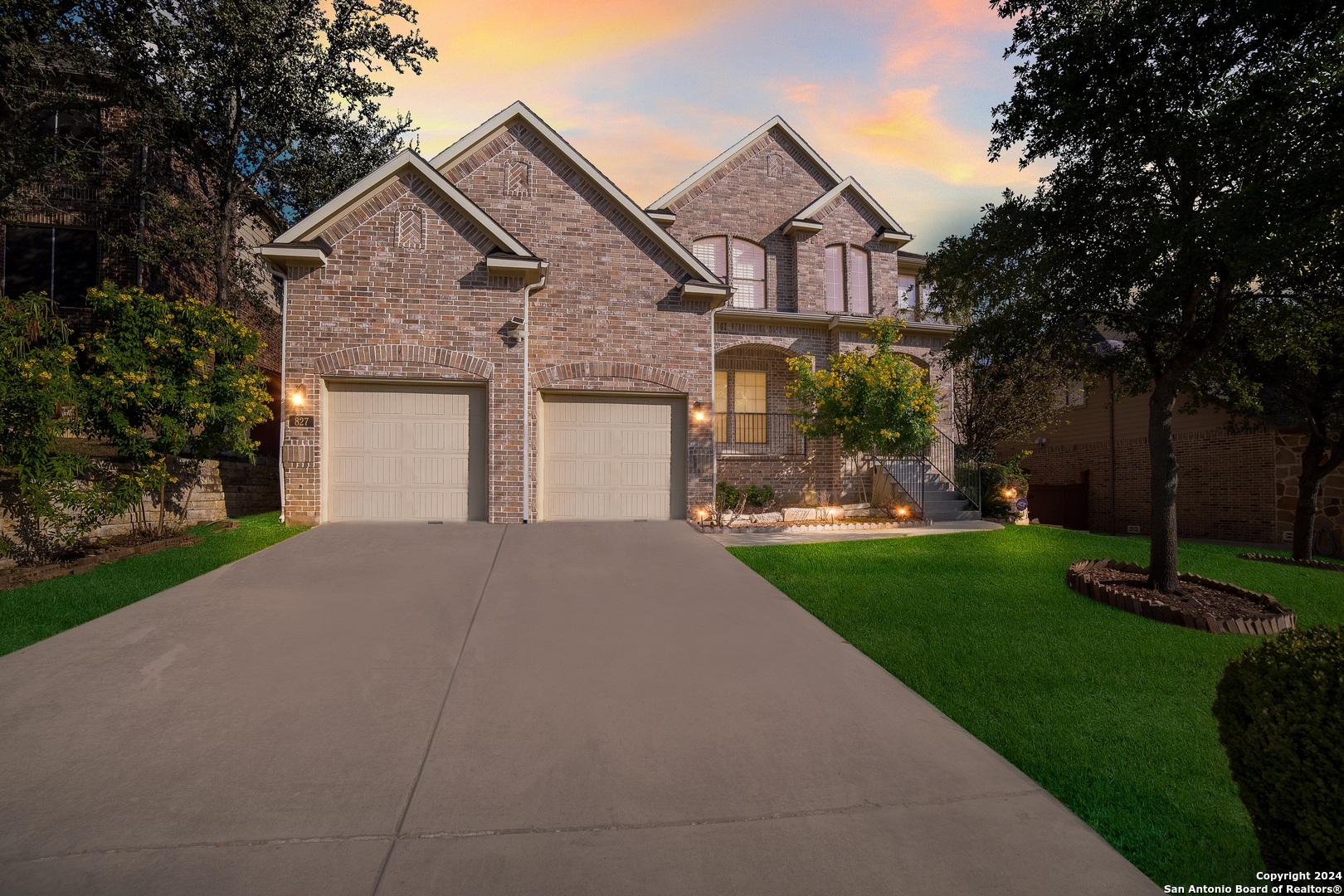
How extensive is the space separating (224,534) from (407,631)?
696cm

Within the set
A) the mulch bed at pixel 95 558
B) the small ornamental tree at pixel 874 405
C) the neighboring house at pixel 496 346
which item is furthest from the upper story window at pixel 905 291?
the mulch bed at pixel 95 558

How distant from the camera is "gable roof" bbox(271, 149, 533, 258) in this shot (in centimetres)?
1166

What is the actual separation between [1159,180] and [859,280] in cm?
1136

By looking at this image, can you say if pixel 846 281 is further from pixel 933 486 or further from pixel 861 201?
pixel 933 486

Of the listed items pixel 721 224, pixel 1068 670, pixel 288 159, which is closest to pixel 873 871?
pixel 1068 670

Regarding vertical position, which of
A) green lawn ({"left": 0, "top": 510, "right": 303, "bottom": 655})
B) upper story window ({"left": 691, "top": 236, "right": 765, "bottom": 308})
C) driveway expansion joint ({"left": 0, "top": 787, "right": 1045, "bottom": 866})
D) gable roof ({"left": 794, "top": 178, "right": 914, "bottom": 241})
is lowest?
driveway expansion joint ({"left": 0, "top": 787, "right": 1045, "bottom": 866})

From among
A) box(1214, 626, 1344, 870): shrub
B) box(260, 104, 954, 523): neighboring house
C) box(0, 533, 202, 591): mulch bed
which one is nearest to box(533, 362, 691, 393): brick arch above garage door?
box(260, 104, 954, 523): neighboring house

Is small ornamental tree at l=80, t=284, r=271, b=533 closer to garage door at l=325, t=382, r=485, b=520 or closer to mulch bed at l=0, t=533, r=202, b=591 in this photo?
mulch bed at l=0, t=533, r=202, b=591

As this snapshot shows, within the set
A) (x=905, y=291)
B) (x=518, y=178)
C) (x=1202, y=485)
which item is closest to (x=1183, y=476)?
(x=1202, y=485)

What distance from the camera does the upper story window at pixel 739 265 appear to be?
18.3 metres

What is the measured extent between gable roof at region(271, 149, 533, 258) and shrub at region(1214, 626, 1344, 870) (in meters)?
11.4

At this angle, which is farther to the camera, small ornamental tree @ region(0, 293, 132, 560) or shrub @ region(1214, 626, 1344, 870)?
small ornamental tree @ region(0, 293, 132, 560)

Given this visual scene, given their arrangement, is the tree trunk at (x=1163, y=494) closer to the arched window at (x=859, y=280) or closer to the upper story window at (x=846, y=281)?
the upper story window at (x=846, y=281)

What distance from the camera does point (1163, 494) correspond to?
855 cm
